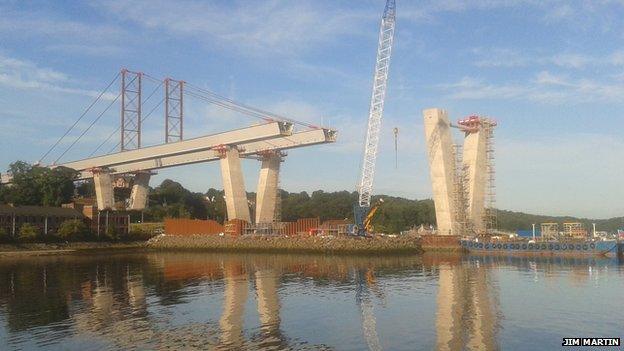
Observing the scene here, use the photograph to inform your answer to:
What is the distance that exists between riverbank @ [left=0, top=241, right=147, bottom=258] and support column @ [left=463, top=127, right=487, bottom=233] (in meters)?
46.0

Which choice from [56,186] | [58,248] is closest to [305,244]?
[58,248]

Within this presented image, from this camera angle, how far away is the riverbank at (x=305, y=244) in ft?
199

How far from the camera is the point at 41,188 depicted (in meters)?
90.4

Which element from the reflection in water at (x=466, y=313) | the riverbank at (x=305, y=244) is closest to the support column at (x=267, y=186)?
the riverbank at (x=305, y=244)

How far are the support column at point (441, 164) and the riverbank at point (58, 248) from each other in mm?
42789

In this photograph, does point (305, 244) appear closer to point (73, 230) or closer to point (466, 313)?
point (73, 230)

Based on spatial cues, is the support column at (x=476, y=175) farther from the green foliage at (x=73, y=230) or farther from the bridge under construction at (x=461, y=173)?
the green foliage at (x=73, y=230)

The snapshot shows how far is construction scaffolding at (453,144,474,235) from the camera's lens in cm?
6488

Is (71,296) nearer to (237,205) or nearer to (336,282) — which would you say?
(336,282)

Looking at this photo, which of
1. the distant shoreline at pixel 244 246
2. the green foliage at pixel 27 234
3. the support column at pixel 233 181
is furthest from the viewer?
the green foliage at pixel 27 234

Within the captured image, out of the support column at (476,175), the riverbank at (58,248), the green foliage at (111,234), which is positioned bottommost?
the riverbank at (58,248)

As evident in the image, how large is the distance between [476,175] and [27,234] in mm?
56090

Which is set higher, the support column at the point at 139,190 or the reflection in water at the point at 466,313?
the support column at the point at 139,190

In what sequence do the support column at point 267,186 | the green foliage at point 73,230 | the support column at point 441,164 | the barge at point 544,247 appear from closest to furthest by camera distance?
the barge at point 544,247 → the support column at point 441,164 → the support column at point 267,186 → the green foliage at point 73,230
